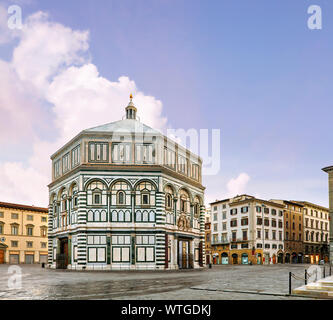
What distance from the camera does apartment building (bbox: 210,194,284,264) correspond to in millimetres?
78375

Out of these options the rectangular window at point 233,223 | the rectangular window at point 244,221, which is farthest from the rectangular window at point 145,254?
the rectangular window at point 233,223

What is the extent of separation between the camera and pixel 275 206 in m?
83.9

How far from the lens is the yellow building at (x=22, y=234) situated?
75.9 meters

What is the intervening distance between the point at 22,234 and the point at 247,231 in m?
44.4

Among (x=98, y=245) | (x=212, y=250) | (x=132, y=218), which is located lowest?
(x=212, y=250)

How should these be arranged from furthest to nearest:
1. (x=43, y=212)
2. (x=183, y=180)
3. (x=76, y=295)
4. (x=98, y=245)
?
1. (x=43, y=212)
2. (x=183, y=180)
3. (x=98, y=245)
4. (x=76, y=295)

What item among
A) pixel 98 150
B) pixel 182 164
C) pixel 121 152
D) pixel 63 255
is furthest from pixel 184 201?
pixel 63 255

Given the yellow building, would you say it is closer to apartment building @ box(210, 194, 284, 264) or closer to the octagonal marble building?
the octagonal marble building

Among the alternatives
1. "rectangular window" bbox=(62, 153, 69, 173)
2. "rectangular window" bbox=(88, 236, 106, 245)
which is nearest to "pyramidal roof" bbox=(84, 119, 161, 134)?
"rectangular window" bbox=(62, 153, 69, 173)

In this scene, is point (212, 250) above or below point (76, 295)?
below
